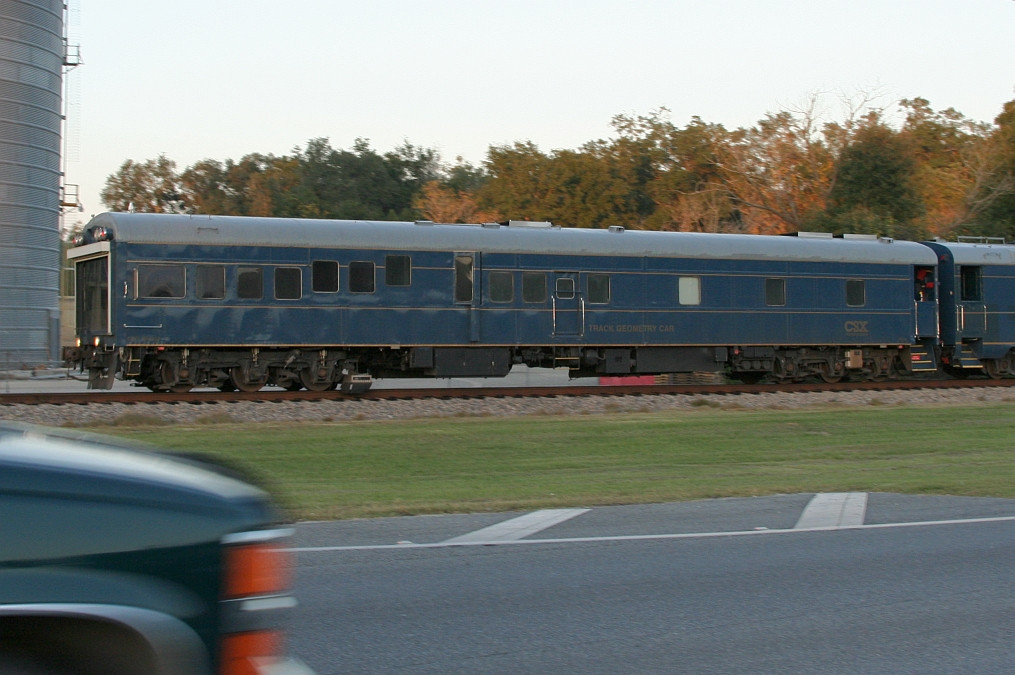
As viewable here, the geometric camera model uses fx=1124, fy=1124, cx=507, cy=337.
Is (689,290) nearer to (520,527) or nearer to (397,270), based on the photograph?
(397,270)

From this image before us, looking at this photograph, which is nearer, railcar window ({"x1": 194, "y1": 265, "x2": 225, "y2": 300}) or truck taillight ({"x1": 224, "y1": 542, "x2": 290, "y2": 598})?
truck taillight ({"x1": 224, "y1": 542, "x2": 290, "y2": 598})

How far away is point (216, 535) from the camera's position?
351 cm

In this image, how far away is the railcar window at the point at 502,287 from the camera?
979 inches

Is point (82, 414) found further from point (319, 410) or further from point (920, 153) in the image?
point (920, 153)

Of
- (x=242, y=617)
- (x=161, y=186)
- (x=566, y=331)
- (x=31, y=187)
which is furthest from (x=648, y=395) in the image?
(x=161, y=186)

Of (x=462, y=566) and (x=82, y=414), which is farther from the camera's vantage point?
(x=82, y=414)

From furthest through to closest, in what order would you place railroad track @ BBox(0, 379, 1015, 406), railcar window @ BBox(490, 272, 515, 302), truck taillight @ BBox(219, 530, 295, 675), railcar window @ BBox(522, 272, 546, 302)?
railcar window @ BBox(522, 272, 546, 302)
railcar window @ BBox(490, 272, 515, 302)
railroad track @ BBox(0, 379, 1015, 406)
truck taillight @ BBox(219, 530, 295, 675)

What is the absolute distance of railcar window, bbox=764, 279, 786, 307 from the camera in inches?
1094

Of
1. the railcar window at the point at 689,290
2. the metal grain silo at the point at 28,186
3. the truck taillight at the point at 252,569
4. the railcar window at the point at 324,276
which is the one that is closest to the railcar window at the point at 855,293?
the railcar window at the point at 689,290

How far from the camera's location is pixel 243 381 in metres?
23.6

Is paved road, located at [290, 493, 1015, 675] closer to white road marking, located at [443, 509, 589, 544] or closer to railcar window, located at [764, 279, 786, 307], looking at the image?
white road marking, located at [443, 509, 589, 544]

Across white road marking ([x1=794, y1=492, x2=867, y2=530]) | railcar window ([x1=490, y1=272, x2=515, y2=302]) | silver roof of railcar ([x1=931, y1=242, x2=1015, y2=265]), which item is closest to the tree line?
silver roof of railcar ([x1=931, y1=242, x2=1015, y2=265])

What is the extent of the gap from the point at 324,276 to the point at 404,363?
106 inches

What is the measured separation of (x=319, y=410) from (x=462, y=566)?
13.7 metres
